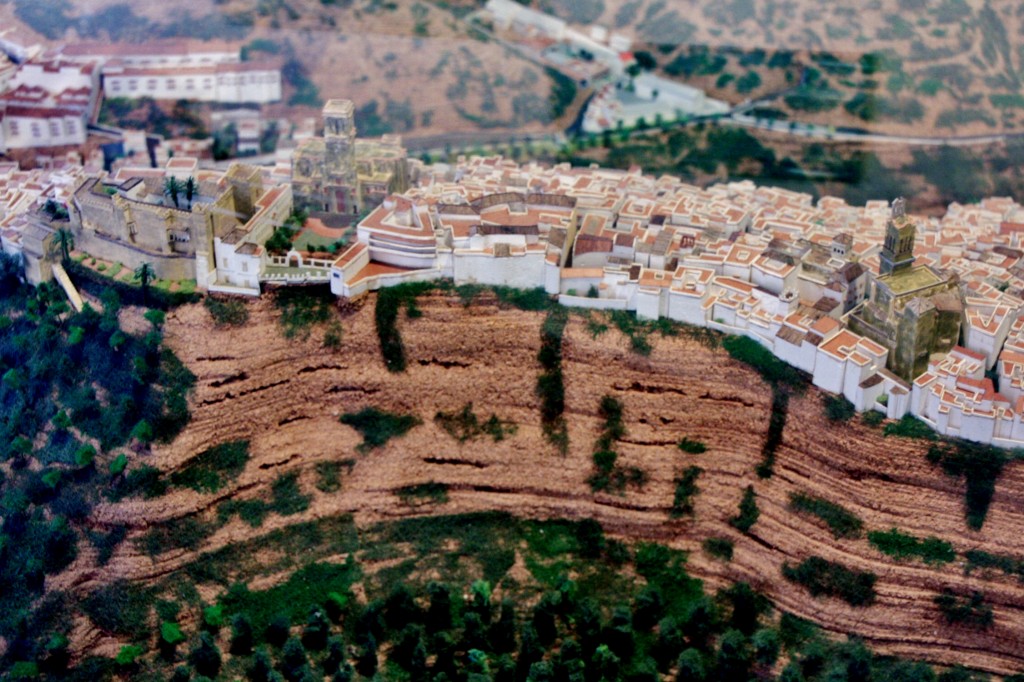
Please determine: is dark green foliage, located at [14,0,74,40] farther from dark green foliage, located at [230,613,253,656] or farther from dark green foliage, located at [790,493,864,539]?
dark green foliage, located at [790,493,864,539]

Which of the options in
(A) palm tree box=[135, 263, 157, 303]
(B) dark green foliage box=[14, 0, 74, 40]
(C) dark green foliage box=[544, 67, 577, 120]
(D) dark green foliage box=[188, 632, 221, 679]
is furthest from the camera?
(C) dark green foliage box=[544, 67, 577, 120]

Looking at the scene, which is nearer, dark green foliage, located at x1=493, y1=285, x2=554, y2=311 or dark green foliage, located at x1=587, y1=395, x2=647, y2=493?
dark green foliage, located at x1=587, y1=395, x2=647, y2=493

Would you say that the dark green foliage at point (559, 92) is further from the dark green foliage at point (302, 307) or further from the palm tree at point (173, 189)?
the dark green foliage at point (302, 307)

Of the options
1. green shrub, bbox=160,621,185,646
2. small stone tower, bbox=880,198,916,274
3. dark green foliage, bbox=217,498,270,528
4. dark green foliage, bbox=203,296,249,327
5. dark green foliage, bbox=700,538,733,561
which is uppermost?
small stone tower, bbox=880,198,916,274

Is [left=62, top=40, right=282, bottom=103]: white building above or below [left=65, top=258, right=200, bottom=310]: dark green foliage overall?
above

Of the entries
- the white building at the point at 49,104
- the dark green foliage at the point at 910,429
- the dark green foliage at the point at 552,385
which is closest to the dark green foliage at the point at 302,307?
the dark green foliage at the point at 552,385

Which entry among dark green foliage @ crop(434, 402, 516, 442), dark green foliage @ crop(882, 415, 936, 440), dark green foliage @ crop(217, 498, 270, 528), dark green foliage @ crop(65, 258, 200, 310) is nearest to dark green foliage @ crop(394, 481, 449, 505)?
dark green foliage @ crop(434, 402, 516, 442)

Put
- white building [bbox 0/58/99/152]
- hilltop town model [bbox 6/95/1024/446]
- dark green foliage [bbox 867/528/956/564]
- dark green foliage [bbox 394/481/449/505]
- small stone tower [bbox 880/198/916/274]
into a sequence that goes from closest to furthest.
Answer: dark green foliage [bbox 867/528/956/564] → hilltop town model [bbox 6/95/1024/446] → small stone tower [bbox 880/198/916/274] → dark green foliage [bbox 394/481/449/505] → white building [bbox 0/58/99/152]
